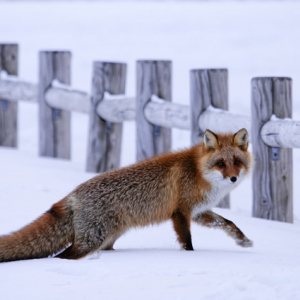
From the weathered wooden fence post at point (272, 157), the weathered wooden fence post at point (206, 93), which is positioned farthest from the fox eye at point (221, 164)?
the weathered wooden fence post at point (206, 93)

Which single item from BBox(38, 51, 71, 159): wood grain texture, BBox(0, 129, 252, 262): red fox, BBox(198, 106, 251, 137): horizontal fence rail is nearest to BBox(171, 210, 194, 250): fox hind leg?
BBox(0, 129, 252, 262): red fox

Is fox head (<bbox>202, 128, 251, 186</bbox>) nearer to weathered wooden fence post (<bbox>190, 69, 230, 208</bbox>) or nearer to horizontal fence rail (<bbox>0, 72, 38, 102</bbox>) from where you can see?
weathered wooden fence post (<bbox>190, 69, 230, 208</bbox>)

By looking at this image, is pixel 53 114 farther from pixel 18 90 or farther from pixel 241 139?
pixel 241 139

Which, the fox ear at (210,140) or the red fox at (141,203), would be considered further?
the fox ear at (210,140)

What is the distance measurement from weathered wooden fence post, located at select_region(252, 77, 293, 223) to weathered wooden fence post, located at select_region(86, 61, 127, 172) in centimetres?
210

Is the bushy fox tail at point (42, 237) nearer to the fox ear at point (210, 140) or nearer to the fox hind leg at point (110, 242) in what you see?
the fox hind leg at point (110, 242)

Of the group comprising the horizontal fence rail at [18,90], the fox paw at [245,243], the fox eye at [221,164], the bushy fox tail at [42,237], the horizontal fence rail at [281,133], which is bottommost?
the fox paw at [245,243]

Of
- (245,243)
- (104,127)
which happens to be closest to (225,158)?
(245,243)

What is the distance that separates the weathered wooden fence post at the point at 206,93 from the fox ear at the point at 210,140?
1.63 metres

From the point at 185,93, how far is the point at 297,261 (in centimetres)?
813

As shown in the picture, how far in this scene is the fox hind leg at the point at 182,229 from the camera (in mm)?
4371

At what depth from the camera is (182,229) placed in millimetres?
4398

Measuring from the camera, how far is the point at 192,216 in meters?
4.54

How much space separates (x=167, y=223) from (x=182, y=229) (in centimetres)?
144
